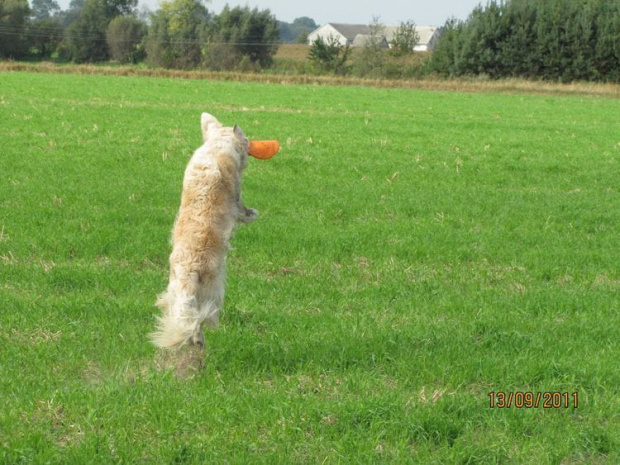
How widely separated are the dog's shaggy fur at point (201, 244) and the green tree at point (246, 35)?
208 feet

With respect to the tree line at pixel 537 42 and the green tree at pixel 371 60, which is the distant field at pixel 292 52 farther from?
the tree line at pixel 537 42

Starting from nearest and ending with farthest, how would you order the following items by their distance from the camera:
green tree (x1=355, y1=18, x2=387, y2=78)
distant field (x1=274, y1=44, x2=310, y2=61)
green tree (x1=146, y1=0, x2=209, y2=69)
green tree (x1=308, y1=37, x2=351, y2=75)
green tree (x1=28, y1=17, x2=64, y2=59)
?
green tree (x1=355, y1=18, x2=387, y2=78), green tree (x1=308, y1=37, x2=351, y2=75), green tree (x1=146, y1=0, x2=209, y2=69), green tree (x1=28, y1=17, x2=64, y2=59), distant field (x1=274, y1=44, x2=310, y2=61)

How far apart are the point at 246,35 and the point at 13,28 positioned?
2179cm

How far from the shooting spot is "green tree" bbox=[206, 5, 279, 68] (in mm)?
68000

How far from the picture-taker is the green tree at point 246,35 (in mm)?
68000

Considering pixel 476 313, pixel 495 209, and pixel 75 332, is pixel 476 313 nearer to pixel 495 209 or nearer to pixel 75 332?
pixel 75 332

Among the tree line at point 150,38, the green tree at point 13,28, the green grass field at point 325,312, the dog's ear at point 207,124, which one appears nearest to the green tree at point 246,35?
the tree line at point 150,38

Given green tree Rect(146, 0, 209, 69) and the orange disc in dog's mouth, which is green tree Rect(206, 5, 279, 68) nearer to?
green tree Rect(146, 0, 209, 69)

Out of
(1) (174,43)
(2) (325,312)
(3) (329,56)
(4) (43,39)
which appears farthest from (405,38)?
(2) (325,312)

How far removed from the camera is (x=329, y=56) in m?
63.0

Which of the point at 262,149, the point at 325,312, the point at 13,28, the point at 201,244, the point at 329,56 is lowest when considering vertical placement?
the point at 325,312

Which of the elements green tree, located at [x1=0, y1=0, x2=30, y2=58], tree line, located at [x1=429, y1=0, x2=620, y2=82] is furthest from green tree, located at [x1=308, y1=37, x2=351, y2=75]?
green tree, located at [x1=0, y1=0, x2=30, y2=58]
